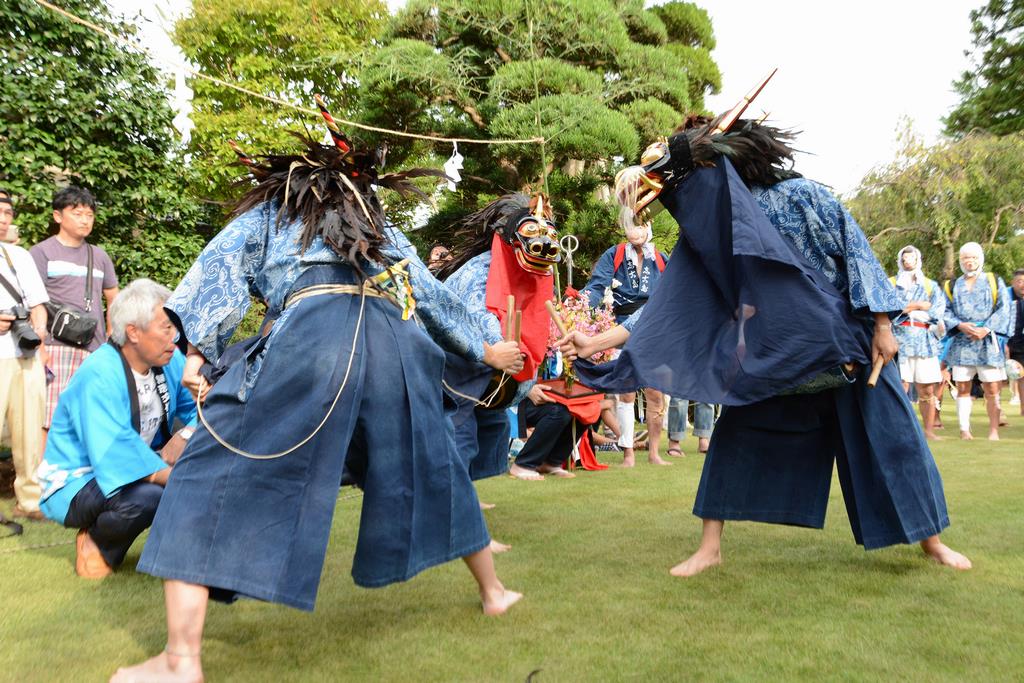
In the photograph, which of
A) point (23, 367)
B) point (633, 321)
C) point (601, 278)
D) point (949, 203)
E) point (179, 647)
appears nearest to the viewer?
point (179, 647)

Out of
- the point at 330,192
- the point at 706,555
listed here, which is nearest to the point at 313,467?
the point at 330,192

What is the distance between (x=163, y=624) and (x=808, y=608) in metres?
2.42

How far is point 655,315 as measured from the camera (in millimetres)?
3965

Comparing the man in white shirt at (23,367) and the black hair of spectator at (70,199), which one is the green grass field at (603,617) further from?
the black hair of spectator at (70,199)

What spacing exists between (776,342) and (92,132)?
740 centimetres

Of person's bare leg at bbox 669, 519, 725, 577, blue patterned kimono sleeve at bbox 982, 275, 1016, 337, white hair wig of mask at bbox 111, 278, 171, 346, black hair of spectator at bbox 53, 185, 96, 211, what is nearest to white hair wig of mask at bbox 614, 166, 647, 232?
person's bare leg at bbox 669, 519, 725, 577

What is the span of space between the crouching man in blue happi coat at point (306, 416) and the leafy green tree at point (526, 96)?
29.7ft

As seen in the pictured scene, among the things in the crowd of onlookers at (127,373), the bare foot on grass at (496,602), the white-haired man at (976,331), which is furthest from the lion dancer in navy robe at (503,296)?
the white-haired man at (976,331)

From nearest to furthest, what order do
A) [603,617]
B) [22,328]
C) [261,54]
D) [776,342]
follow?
[603,617] < [776,342] < [22,328] < [261,54]

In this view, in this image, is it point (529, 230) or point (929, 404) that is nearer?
point (529, 230)

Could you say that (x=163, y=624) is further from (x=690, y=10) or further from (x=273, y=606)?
(x=690, y=10)

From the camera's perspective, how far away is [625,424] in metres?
8.33

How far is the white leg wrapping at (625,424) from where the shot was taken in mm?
8281

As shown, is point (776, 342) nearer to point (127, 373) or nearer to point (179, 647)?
point (179, 647)
